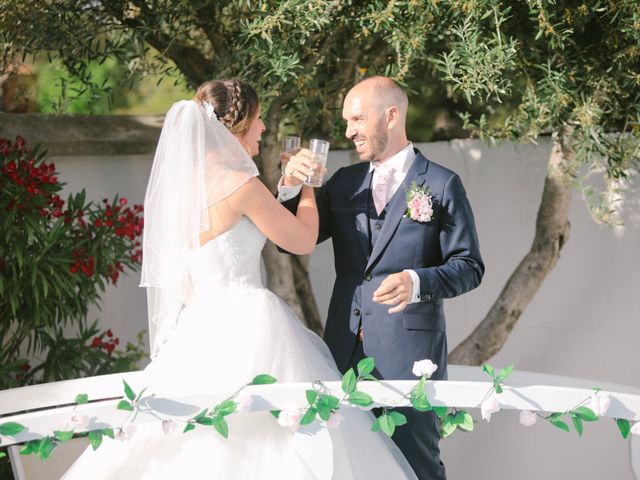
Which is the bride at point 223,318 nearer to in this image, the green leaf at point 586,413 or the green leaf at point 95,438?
the green leaf at point 95,438

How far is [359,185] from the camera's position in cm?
364

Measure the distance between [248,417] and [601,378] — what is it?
3.34m

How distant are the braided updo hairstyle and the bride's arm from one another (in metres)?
Result: 0.23

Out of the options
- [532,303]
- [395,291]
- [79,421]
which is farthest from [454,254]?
[532,303]

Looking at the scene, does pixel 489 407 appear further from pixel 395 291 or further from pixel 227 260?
pixel 227 260

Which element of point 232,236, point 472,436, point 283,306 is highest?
point 232,236

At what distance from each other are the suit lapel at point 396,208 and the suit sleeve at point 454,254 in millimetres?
116

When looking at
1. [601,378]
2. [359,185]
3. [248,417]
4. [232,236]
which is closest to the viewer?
[248,417]

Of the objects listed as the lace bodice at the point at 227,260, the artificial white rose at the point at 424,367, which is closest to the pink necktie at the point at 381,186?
the lace bodice at the point at 227,260

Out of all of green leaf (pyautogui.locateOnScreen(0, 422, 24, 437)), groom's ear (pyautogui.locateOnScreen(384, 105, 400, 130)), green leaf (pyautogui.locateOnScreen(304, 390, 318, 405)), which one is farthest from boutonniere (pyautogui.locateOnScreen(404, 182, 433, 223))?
green leaf (pyautogui.locateOnScreen(0, 422, 24, 437))

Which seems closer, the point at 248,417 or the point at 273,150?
the point at 248,417

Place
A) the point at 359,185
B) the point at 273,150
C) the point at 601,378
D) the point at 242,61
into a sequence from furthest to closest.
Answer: the point at 601,378
the point at 273,150
the point at 242,61
the point at 359,185

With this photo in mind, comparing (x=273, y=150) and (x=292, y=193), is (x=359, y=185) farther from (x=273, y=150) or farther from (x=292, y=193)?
(x=273, y=150)

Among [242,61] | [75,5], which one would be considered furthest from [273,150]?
[75,5]
